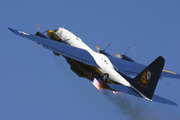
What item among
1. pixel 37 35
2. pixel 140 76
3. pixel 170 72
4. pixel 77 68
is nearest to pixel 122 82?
pixel 140 76

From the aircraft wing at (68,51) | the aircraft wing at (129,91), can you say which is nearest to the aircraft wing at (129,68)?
the aircraft wing at (68,51)

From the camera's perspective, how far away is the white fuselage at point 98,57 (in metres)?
45.5

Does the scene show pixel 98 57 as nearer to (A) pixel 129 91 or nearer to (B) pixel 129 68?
(B) pixel 129 68

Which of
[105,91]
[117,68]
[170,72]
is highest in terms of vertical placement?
[170,72]

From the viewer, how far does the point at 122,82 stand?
45.0m

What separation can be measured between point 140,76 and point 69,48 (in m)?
10.9

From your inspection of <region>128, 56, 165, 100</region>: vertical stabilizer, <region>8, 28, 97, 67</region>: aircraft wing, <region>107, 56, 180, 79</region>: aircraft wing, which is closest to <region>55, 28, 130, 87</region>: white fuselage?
<region>8, 28, 97, 67</region>: aircraft wing

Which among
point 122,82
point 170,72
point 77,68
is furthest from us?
point 170,72

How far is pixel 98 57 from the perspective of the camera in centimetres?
4841

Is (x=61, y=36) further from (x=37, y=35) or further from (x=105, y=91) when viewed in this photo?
(x=105, y=91)

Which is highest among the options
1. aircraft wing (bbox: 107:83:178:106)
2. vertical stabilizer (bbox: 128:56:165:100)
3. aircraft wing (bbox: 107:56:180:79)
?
aircraft wing (bbox: 107:56:180:79)

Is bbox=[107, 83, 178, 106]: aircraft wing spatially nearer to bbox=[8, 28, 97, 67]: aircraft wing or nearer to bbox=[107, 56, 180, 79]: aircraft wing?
bbox=[107, 56, 180, 79]: aircraft wing

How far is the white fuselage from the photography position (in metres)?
45.5

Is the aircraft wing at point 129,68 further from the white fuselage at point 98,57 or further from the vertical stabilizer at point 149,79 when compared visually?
the vertical stabilizer at point 149,79
